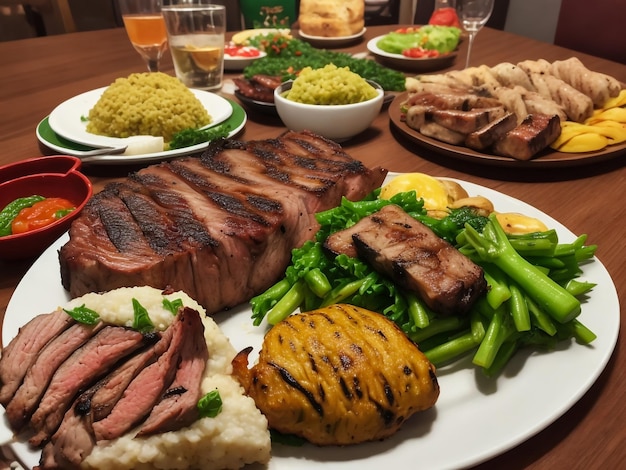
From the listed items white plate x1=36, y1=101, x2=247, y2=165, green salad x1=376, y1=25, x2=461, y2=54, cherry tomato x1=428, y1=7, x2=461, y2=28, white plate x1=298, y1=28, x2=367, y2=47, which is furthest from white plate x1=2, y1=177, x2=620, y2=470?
cherry tomato x1=428, y1=7, x2=461, y2=28

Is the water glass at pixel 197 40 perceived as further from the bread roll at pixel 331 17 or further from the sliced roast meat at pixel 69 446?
the sliced roast meat at pixel 69 446

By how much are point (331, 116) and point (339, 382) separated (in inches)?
88.8

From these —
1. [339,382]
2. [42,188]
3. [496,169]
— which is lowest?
[496,169]

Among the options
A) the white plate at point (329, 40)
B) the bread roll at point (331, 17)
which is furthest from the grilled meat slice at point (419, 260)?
A: the bread roll at point (331, 17)

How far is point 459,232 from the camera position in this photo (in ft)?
7.43

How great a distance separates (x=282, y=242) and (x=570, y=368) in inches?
48.2

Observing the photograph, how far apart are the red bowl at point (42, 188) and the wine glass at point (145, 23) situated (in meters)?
2.08

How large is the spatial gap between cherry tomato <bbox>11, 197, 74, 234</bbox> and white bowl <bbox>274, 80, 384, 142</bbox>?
5.14ft

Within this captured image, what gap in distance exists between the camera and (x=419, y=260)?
78.6 inches

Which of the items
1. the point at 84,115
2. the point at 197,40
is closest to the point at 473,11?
the point at 197,40

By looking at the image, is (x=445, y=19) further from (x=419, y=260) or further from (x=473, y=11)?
(x=419, y=260)

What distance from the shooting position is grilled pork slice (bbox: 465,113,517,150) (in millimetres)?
3277

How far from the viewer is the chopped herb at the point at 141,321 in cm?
161

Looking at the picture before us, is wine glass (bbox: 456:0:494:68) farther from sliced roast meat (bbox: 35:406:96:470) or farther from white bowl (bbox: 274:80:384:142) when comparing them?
sliced roast meat (bbox: 35:406:96:470)
